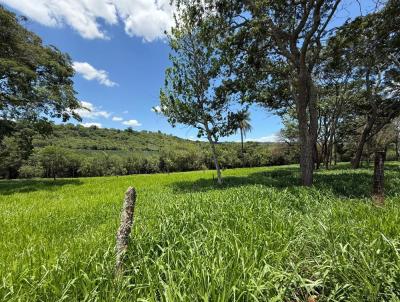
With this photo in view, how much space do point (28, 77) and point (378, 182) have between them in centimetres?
2118

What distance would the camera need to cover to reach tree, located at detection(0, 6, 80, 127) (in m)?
18.0

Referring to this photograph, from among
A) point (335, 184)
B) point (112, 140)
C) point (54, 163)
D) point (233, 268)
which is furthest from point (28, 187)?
point (112, 140)

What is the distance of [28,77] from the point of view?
18344mm

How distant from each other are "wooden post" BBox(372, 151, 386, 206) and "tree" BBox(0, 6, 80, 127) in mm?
19968

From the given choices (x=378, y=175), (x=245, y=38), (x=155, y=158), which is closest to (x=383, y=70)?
(x=245, y=38)

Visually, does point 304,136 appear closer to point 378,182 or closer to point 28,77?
point 378,182

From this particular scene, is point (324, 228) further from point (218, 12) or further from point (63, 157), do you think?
point (63, 157)

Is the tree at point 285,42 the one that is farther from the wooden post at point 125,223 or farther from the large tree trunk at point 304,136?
the wooden post at point 125,223

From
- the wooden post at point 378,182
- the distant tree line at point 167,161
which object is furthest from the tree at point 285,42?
the distant tree line at point 167,161

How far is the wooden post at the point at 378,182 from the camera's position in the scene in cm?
568

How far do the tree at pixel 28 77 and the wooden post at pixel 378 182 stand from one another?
1997cm

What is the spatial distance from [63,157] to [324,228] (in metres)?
71.3

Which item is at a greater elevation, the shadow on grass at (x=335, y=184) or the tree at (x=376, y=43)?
the tree at (x=376, y=43)

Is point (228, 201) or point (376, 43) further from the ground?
point (376, 43)
